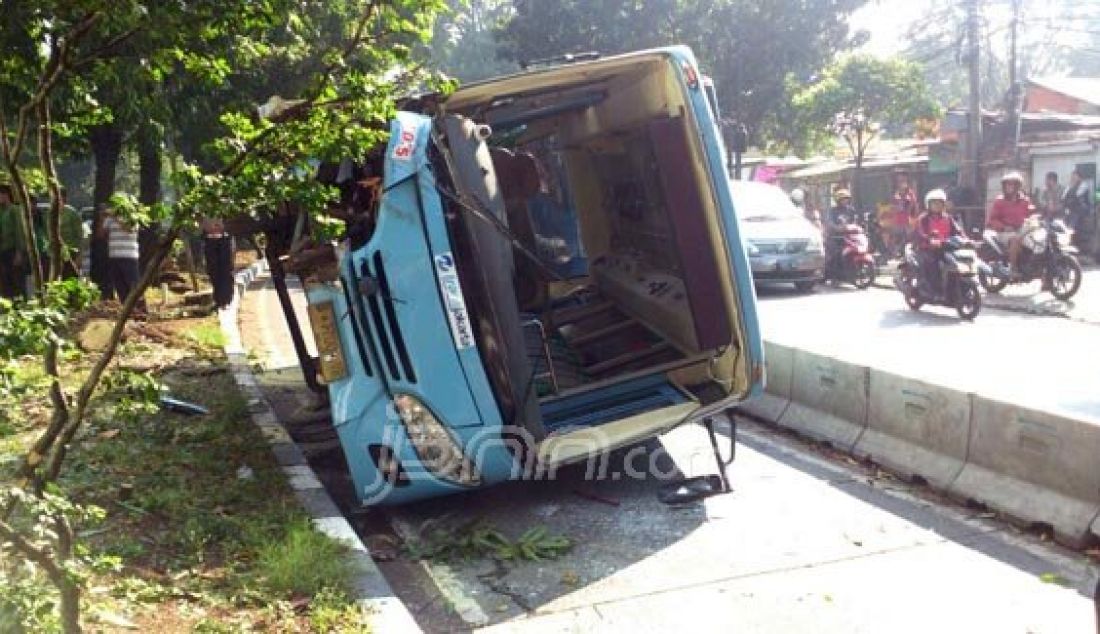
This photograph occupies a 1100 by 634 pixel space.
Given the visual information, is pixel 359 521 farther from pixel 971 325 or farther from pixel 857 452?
pixel 971 325

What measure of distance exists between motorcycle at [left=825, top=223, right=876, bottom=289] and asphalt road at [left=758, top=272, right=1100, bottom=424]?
89 cm

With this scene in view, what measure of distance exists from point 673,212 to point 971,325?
6945mm

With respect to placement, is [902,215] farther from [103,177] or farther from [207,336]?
[103,177]

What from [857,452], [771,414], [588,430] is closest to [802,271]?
[771,414]

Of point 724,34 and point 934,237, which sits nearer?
point 934,237

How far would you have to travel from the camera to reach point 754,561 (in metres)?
4.46

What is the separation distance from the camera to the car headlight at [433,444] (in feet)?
15.8

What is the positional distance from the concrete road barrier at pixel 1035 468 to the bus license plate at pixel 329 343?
3.33 m

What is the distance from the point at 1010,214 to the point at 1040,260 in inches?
32.4

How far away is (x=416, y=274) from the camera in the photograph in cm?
471

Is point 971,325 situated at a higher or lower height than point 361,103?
lower

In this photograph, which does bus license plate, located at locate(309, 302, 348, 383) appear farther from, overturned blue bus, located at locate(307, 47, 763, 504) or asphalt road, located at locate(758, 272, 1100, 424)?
asphalt road, located at locate(758, 272, 1100, 424)

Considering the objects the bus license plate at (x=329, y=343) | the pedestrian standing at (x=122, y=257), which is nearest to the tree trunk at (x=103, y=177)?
the pedestrian standing at (x=122, y=257)

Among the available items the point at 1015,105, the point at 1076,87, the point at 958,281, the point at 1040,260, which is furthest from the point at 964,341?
the point at 1076,87
